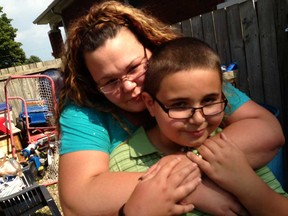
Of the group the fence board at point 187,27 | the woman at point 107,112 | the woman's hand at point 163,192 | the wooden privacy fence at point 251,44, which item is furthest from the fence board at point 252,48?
the woman's hand at point 163,192

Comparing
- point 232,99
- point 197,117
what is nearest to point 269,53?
point 232,99

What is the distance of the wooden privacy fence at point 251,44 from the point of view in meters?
3.24

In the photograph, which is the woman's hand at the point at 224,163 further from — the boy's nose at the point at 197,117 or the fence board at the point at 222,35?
the fence board at the point at 222,35

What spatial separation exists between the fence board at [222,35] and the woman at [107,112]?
7.46 feet

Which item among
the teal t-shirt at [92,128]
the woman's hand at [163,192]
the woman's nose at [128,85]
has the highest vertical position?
the woman's nose at [128,85]

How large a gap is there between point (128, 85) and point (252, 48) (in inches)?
95.7

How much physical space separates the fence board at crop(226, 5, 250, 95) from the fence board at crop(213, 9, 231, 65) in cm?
9

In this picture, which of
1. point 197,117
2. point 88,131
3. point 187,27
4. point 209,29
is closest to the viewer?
point 197,117

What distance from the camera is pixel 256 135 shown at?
1.43m

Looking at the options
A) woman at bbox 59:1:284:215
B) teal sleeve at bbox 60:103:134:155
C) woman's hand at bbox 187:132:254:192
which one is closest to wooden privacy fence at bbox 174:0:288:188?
woman at bbox 59:1:284:215

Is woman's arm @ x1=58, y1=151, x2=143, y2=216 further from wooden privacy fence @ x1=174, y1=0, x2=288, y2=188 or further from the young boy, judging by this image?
wooden privacy fence @ x1=174, y1=0, x2=288, y2=188

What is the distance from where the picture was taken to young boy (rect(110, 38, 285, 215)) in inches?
50.8

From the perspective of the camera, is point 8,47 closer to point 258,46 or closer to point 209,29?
point 209,29

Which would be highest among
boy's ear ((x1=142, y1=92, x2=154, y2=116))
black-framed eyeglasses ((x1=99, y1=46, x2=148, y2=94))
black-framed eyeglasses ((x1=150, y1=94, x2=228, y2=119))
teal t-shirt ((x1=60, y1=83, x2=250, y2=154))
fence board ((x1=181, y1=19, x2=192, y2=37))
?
fence board ((x1=181, y1=19, x2=192, y2=37))
